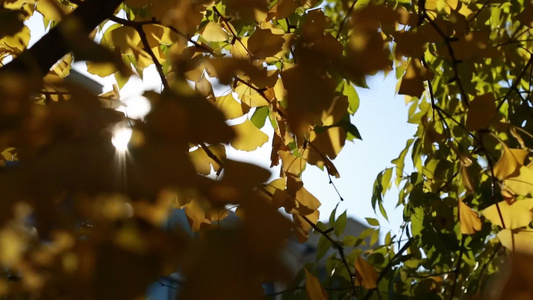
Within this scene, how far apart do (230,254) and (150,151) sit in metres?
0.07

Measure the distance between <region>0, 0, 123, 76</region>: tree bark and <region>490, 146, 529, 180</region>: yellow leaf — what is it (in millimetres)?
600

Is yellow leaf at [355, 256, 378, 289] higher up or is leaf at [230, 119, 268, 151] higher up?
leaf at [230, 119, 268, 151]

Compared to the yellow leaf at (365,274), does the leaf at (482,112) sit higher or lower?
higher

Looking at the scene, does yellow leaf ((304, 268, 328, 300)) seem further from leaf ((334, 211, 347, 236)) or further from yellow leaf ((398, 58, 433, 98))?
leaf ((334, 211, 347, 236))

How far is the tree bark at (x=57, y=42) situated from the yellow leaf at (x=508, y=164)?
0.60 meters

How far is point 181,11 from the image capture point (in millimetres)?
881

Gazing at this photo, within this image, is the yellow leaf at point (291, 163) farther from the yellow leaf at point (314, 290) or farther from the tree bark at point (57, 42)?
the tree bark at point (57, 42)

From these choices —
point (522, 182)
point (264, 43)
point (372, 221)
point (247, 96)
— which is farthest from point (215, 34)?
point (372, 221)

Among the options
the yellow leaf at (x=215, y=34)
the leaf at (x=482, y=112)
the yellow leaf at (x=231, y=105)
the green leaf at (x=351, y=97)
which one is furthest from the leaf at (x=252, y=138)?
the green leaf at (x=351, y=97)

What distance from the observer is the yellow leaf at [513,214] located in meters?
0.94

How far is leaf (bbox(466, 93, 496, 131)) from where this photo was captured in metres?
0.94

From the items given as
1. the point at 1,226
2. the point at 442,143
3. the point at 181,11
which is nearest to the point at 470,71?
the point at 442,143

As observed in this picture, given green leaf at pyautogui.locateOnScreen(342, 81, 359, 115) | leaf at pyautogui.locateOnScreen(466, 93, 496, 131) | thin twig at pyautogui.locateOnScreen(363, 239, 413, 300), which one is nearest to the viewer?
leaf at pyautogui.locateOnScreen(466, 93, 496, 131)

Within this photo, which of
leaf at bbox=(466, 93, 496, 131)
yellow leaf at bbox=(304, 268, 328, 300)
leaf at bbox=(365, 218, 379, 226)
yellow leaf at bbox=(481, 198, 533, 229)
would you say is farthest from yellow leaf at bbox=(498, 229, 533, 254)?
leaf at bbox=(365, 218, 379, 226)
